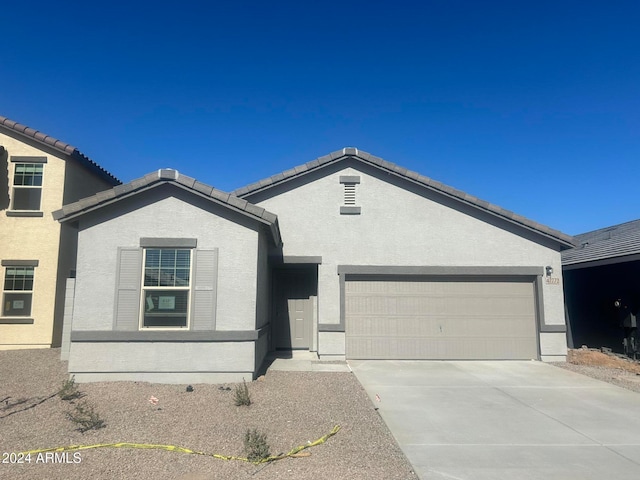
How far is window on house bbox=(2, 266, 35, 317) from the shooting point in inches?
484

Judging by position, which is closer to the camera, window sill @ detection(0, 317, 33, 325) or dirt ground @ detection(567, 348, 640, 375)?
dirt ground @ detection(567, 348, 640, 375)

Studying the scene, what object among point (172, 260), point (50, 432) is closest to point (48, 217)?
point (172, 260)

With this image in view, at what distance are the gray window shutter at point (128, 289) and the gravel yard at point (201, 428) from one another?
3.76 ft

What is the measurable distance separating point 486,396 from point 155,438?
553cm

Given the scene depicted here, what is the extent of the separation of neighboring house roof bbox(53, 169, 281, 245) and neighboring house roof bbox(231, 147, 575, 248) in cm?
292

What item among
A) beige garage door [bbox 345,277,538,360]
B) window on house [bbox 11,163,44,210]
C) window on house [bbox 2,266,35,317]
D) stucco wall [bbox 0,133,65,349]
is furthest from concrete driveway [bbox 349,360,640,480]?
window on house [bbox 11,163,44,210]

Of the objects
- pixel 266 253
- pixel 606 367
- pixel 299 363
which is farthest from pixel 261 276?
pixel 606 367

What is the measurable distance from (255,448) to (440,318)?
765 centimetres

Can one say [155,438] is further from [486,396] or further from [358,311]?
[358,311]

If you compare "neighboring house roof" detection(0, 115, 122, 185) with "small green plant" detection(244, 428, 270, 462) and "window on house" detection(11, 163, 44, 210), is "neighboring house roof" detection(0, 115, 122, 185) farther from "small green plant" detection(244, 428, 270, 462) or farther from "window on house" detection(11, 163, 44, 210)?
"small green plant" detection(244, 428, 270, 462)

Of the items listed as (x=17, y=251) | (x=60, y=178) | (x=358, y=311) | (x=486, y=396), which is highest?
(x=60, y=178)

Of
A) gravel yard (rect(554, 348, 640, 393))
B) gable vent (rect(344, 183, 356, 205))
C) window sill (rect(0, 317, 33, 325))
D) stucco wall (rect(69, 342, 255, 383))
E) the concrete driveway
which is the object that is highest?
gable vent (rect(344, 183, 356, 205))

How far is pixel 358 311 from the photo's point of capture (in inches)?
446

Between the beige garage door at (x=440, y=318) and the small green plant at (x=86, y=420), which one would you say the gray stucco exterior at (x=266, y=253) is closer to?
the beige garage door at (x=440, y=318)
